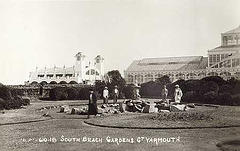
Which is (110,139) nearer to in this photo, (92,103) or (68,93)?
(92,103)

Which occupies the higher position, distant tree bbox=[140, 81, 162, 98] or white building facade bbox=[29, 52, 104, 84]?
white building facade bbox=[29, 52, 104, 84]

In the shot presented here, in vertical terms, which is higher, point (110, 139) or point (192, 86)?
point (192, 86)

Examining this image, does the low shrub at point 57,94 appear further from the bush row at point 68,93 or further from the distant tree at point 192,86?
the distant tree at point 192,86

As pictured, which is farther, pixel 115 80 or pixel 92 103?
pixel 115 80

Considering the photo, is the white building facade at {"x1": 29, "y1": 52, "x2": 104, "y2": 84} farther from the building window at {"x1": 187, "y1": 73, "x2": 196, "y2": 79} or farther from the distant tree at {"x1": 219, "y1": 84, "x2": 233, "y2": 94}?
the distant tree at {"x1": 219, "y1": 84, "x2": 233, "y2": 94}

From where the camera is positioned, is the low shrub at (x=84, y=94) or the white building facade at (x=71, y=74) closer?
the low shrub at (x=84, y=94)

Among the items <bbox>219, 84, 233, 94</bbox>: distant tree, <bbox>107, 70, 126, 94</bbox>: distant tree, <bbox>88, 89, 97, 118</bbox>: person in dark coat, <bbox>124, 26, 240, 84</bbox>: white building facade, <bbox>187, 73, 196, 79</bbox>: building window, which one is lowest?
<bbox>88, 89, 97, 118</bbox>: person in dark coat

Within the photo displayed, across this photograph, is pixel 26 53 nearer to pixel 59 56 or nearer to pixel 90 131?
pixel 59 56

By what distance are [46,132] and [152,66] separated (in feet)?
93.0

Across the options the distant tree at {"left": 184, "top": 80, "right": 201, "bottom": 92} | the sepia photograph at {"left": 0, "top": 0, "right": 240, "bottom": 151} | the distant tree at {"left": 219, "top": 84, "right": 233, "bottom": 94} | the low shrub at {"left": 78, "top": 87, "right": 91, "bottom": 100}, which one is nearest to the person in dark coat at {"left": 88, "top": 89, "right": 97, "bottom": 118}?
the sepia photograph at {"left": 0, "top": 0, "right": 240, "bottom": 151}

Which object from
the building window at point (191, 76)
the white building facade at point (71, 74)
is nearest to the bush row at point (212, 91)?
the building window at point (191, 76)

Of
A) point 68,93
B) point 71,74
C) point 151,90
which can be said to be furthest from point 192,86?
point 71,74

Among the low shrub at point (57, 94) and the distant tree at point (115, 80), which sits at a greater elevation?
the distant tree at point (115, 80)

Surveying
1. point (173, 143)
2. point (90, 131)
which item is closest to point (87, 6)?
point (90, 131)
